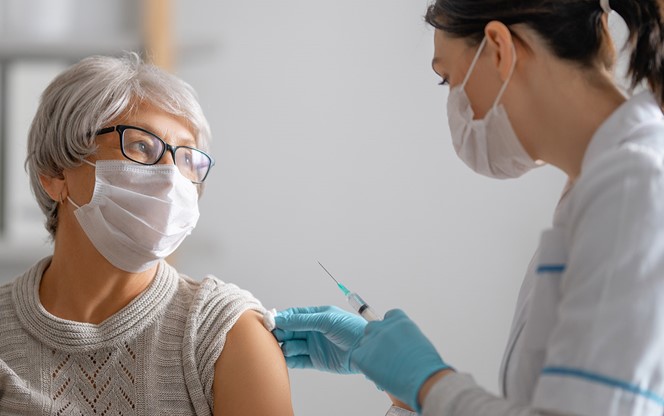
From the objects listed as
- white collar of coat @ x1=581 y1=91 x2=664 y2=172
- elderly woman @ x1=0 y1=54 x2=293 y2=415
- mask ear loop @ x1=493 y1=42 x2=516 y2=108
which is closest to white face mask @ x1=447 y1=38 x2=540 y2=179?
mask ear loop @ x1=493 y1=42 x2=516 y2=108

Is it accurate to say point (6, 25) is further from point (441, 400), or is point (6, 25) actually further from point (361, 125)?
point (441, 400)

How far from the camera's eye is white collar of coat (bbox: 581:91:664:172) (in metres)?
1.08

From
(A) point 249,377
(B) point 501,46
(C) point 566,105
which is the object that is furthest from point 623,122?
(A) point 249,377

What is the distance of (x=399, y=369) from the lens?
47.5 inches

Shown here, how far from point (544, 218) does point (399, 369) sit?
1568 millimetres

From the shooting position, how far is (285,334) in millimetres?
1795

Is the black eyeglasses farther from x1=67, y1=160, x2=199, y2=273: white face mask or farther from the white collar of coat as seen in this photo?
the white collar of coat

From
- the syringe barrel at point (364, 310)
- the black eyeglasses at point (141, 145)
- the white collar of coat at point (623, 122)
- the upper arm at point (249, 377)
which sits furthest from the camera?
the black eyeglasses at point (141, 145)

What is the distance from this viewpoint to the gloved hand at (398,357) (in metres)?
1.18

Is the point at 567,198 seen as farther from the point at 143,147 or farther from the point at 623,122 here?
the point at 143,147

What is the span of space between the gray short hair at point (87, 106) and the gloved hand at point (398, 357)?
73 cm

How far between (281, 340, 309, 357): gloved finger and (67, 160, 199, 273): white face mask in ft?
1.16

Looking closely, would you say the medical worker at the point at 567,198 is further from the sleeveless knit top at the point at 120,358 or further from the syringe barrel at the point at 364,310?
the sleeveless knit top at the point at 120,358

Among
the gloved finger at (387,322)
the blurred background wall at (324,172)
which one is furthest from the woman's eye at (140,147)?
the blurred background wall at (324,172)
